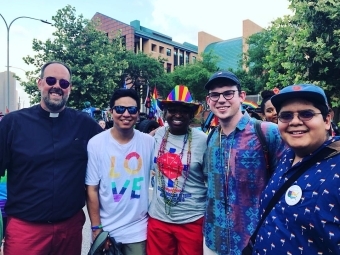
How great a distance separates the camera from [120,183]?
2797 mm

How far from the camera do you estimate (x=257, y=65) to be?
88.0 ft

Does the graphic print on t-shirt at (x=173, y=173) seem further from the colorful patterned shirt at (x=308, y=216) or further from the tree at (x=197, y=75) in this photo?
the tree at (x=197, y=75)

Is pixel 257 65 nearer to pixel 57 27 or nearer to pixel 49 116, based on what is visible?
pixel 57 27

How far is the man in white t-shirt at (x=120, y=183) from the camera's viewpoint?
2.79 meters

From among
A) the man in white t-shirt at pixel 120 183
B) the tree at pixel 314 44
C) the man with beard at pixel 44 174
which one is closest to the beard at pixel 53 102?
the man with beard at pixel 44 174

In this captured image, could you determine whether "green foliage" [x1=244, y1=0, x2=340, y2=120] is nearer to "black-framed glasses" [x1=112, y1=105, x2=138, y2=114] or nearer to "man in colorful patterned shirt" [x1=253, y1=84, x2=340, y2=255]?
"black-framed glasses" [x1=112, y1=105, x2=138, y2=114]

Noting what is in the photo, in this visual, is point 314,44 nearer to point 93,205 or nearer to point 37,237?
point 93,205

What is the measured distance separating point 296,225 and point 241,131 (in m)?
1.08

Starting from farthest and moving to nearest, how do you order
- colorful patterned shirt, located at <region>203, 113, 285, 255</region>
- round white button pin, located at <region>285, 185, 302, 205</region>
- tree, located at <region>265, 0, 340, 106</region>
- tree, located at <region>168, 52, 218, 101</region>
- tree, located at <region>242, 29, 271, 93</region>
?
tree, located at <region>168, 52, 218, 101</region> → tree, located at <region>242, 29, 271, 93</region> → tree, located at <region>265, 0, 340, 106</region> → colorful patterned shirt, located at <region>203, 113, 285, 255</region> → round white button pin, located at <region>285, 185, 302, 205</region>

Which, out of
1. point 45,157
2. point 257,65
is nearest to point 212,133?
point 45,157

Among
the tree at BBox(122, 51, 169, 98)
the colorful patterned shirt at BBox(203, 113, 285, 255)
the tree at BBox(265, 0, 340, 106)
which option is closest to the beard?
the colorful patterned shirt at BBox(203, 113, 285, 255)

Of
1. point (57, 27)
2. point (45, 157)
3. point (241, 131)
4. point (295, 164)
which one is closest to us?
point (295, 164)

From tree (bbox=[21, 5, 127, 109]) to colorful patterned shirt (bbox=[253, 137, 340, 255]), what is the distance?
19332 mm

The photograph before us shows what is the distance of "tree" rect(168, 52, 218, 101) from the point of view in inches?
1160
